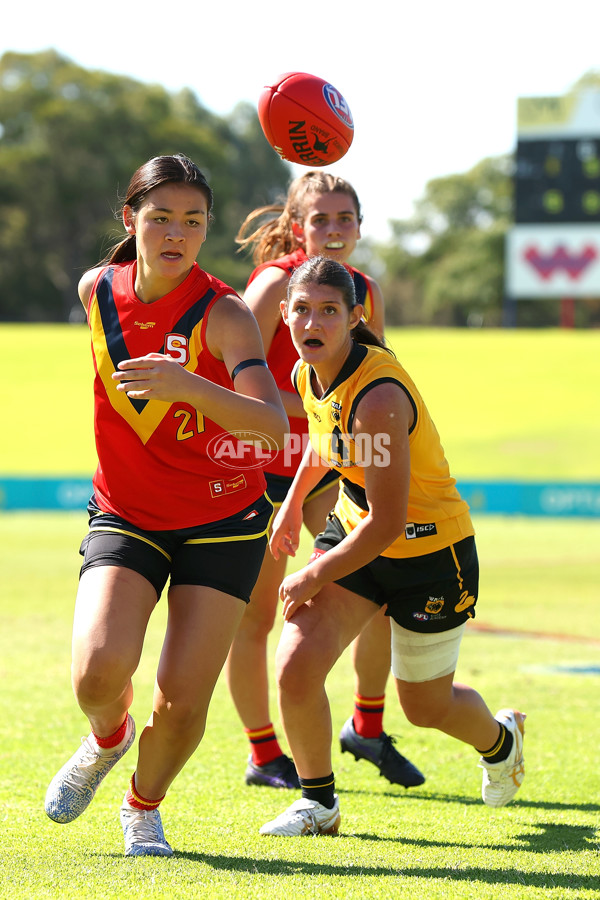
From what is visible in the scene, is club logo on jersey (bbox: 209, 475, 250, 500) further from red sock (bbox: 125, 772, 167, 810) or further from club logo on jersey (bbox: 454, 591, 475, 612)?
red sock (bbox: 125, 772, 167, 810)

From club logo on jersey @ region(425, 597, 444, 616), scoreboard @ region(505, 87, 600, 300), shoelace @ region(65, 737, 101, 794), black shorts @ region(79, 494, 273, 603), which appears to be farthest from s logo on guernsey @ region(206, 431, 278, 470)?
scoreboard @ region(505, 87, 600, 300)

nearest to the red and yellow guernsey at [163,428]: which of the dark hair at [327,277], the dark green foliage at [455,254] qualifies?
the dark hair at [327,277]

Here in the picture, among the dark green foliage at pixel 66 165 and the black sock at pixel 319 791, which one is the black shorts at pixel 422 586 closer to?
the black sock at pixel 319 791

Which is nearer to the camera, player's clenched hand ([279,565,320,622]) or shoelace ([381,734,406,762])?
player's clenched hand ([279,565,320,622])

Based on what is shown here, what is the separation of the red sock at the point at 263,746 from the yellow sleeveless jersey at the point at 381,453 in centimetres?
120

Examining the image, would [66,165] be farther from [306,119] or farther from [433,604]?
[433,604]

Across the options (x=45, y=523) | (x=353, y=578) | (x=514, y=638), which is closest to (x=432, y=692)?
(x=353, y=578)

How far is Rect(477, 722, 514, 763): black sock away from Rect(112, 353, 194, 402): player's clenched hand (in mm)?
1954

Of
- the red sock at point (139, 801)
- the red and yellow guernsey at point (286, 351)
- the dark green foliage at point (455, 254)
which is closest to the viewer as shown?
the red sock at point (139, 801)

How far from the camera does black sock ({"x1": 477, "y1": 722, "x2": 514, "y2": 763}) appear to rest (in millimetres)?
4145

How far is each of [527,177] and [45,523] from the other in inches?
1007

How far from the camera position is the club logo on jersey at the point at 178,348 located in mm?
3600

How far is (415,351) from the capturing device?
41.2 metres

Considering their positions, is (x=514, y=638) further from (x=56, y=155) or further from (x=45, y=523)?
(x=56, y=155)
